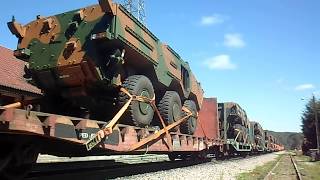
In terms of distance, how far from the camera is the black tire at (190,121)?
13180 mm

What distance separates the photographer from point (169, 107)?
1109 cm

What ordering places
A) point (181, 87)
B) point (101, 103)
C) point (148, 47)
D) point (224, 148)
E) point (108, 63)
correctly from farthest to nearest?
point (224, 148) → point (181, 87) → point (148, 47) → point (101, 103) → point (108, 63)

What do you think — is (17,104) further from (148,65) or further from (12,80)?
(12,80)

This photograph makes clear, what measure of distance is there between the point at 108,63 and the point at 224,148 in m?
13.4

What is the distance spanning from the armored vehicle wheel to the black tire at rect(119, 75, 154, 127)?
4.31 ft

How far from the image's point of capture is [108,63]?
324 inches

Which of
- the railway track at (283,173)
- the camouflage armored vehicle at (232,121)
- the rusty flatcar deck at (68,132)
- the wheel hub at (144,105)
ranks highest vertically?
the camouflage armored vehicle at (232,121)

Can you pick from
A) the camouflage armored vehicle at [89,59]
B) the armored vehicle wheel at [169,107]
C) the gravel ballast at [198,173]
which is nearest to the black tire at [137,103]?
the camouflage armored vehicle at [89,59]

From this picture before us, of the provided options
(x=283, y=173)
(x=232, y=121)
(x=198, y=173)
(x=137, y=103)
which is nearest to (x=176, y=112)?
(x=198, y=173)

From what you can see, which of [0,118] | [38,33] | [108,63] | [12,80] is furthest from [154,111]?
[12,80]

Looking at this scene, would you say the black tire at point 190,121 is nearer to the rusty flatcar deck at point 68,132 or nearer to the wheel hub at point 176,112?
the wheel hub at point 176,112

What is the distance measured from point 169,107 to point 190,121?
2.57m

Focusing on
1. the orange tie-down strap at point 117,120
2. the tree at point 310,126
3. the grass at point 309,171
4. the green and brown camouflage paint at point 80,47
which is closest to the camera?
the orange tie-down strap at point 117,120

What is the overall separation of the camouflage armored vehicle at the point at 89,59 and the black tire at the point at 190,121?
11.5 feet
